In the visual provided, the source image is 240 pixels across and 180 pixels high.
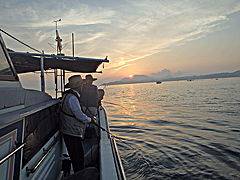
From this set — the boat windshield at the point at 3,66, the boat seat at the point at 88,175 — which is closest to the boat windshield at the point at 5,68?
the boat windshield at the point at 3,66

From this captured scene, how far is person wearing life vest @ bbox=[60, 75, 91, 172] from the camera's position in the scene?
442 centimetres

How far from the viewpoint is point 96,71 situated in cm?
867

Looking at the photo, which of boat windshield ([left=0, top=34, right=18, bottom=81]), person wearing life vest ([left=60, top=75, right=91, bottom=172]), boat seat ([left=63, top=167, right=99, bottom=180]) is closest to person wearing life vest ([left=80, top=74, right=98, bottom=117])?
person wearing life vest ([left=60, top=75, right=91, bottom=172])

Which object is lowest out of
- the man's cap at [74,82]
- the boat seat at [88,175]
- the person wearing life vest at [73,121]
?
the boat seat at [88,175]

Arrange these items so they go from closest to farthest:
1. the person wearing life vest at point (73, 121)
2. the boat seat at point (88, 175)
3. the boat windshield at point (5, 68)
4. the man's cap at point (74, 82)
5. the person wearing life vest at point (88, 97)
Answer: the boat windshield at point (5, 68) → the boat seat at point (88, 175) → the person wearing life vest at point (73, 121) → the man's cap at point (74, 82) → the person wearing life vest at point (88, 97)

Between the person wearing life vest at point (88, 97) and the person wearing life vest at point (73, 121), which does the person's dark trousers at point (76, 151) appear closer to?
the person wearing life vest at point (73, 121)

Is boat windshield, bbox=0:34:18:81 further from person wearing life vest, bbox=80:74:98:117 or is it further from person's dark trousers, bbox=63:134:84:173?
person wearing life vest, bbox=80:74:98:117

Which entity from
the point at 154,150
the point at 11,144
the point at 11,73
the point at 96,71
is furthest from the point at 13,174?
the point at 154,150

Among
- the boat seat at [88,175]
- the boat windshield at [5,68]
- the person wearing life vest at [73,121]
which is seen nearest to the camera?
the boat windshield at [5,68]

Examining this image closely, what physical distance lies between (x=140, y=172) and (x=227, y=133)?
6.64 m

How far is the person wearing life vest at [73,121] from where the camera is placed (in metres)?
4.42

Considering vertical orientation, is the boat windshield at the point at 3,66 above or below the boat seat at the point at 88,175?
above

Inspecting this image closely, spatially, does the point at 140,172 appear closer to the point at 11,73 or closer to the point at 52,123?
the point at 52,123

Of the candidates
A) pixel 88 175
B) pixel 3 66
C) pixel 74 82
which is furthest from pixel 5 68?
pixel 88 175
